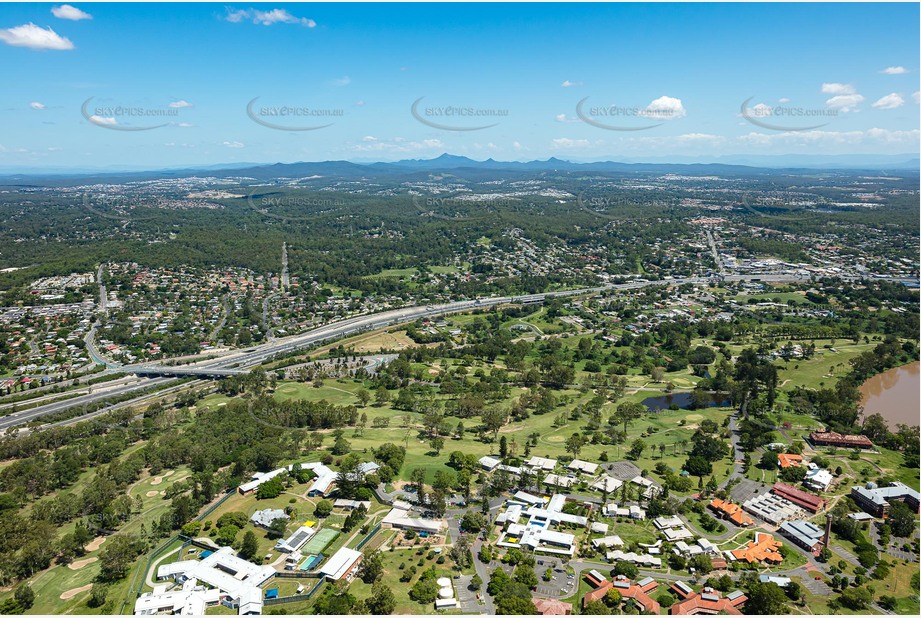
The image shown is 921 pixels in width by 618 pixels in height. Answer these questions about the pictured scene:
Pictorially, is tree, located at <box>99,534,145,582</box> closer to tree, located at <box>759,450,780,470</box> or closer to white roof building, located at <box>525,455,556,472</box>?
white roof building, located at <box>525,455,556,472</box>

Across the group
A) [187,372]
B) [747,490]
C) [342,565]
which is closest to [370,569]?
[342,565]

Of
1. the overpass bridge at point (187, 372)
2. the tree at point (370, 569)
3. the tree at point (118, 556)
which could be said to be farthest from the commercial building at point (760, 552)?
the overpass bridge at point (187, 372)

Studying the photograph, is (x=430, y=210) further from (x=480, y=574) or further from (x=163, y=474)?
(x=480, y=574)

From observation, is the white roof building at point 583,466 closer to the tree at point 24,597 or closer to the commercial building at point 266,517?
the commercial building at point 266,517

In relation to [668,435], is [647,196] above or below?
above

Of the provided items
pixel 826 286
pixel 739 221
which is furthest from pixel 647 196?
pixel 826 286

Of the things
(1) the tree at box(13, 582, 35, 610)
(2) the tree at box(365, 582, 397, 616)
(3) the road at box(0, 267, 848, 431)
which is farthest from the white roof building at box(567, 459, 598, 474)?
(3) the road at box(0, 267, 848, 431)
